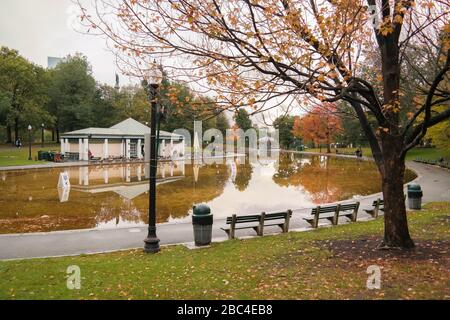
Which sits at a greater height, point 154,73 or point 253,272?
point 154,73

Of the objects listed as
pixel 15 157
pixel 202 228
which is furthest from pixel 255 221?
pixel 15 157

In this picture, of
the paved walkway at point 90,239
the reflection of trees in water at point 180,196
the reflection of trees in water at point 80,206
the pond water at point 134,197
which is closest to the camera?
the paved walkway at point 90,239

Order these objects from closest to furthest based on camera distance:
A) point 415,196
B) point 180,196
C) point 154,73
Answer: point 154,73 → point 415,196 → point 180,196

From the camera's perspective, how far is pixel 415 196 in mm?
15594

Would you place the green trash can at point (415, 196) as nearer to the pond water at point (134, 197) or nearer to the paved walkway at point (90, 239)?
the pond water at point (134, 197)

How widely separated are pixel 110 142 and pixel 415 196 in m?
40.0

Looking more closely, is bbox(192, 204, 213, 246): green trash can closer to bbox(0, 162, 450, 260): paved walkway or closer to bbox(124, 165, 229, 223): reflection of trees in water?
bbox(0, 162, 450, 260): paved walkway

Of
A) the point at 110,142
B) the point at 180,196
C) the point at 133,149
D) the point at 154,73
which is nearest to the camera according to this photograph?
the point at 154,73

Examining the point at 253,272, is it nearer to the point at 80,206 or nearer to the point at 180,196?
the point at 80,206

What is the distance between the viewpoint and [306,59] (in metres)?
7.29

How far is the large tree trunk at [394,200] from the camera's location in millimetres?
8594

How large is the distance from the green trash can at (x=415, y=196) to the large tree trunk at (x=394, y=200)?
7739 mm

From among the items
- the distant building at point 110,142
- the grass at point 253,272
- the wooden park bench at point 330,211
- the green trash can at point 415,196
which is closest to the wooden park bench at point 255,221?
the grass at point 253,272
